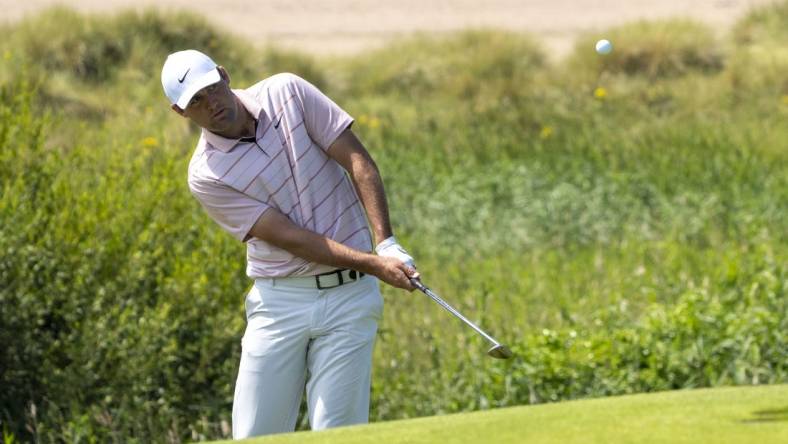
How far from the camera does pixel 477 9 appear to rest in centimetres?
3553

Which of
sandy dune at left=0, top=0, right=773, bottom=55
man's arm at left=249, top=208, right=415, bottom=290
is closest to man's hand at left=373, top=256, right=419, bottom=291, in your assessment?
man's arm at left=249, top=208, right=415, bottom=290

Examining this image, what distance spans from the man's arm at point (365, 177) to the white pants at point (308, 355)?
224 millimetres

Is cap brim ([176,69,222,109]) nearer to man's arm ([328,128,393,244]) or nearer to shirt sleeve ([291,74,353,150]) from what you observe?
shirt sleeve ([291,74,353,150])

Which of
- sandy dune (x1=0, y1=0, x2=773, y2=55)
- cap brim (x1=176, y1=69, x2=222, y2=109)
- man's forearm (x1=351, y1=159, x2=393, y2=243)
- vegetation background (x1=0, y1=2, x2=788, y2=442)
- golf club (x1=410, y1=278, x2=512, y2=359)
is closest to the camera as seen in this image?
cap brim (x1=176, y1=69, x2=222, y2=109)

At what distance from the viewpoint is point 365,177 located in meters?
5.18

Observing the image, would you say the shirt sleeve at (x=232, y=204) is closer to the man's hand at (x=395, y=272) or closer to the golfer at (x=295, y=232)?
the golfer at (x=295, y=232)

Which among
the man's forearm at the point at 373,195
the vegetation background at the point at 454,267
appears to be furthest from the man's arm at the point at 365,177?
the vegetation background at the point at 454,267

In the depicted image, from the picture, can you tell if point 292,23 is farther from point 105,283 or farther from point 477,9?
point 105,283

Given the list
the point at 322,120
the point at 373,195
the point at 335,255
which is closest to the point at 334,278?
the point at 335,255

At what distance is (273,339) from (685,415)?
179 centimetres

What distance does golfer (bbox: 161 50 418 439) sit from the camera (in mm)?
5160

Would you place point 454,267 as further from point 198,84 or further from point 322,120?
point 198,84

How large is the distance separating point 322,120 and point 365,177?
0.23 metres

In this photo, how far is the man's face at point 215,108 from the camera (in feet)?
16.5
